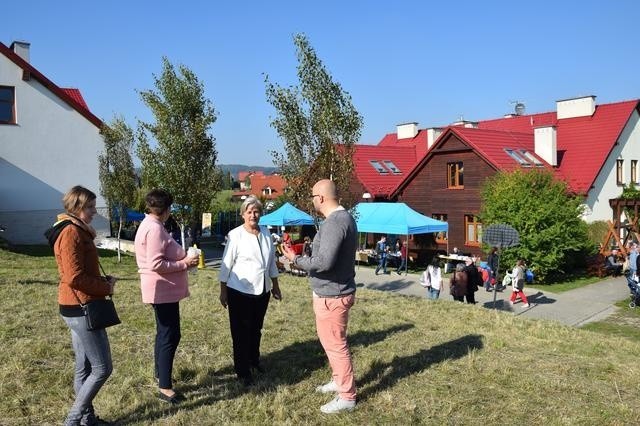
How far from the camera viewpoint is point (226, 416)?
4211mm

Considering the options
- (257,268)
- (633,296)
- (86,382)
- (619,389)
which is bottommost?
(633,296)

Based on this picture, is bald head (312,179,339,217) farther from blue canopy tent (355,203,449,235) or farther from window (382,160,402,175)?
window (382,160,402,175)

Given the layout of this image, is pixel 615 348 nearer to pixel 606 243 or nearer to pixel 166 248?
pixel 166 248

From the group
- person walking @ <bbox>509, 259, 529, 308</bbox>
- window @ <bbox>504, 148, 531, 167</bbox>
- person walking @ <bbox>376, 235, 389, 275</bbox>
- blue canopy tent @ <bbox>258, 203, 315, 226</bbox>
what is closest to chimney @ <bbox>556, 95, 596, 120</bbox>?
window @ <bbox>504, 148, 531, 167</bbox>

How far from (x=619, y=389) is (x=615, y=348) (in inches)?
77.4

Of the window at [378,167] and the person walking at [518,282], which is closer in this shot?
the person walking at [518,282]

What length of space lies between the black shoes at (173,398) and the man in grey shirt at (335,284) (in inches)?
45.8

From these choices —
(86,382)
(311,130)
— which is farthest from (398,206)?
(86,382)

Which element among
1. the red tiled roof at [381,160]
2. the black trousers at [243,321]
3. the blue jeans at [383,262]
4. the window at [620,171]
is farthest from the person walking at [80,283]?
the window at [620,171]

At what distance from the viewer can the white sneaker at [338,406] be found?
4.26 metres

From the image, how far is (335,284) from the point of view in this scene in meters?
4.21

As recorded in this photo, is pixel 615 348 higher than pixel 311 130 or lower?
lower

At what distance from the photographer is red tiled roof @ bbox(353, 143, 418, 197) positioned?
96.1 feet

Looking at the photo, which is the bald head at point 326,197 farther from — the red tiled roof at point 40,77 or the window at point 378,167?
the window at point 378,167
